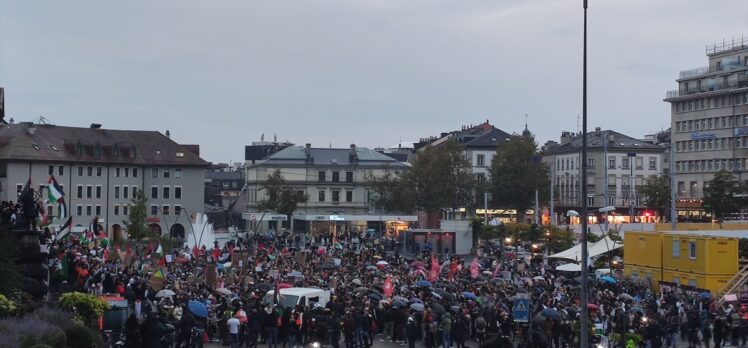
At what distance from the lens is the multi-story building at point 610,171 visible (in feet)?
365

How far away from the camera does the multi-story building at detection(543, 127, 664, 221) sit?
11119cm

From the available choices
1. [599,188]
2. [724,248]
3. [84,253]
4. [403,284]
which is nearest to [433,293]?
[403,284]

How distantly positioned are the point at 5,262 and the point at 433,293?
15.6 m

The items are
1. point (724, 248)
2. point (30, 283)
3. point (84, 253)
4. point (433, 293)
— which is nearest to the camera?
point (30, 283)

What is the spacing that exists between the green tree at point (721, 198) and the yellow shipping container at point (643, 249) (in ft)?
139

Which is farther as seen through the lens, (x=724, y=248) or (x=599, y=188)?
(x=599, y=188)

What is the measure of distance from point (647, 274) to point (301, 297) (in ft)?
53.5

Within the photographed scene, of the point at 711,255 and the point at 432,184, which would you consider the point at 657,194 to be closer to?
the point at 432,184

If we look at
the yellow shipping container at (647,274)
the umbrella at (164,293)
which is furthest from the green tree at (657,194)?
the umbrella at (164,293)

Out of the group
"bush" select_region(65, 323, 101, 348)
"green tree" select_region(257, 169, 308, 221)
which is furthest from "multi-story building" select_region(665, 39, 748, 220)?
"bush" select_region(65, 323, 101, 348)

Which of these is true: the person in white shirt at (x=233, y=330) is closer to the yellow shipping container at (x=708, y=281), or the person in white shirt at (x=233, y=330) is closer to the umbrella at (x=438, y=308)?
the umbrella at (x=438, y=308)

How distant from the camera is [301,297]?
33.8 metres

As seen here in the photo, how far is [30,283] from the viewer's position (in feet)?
91.0

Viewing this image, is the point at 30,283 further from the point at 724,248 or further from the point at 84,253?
the point at 724,248
